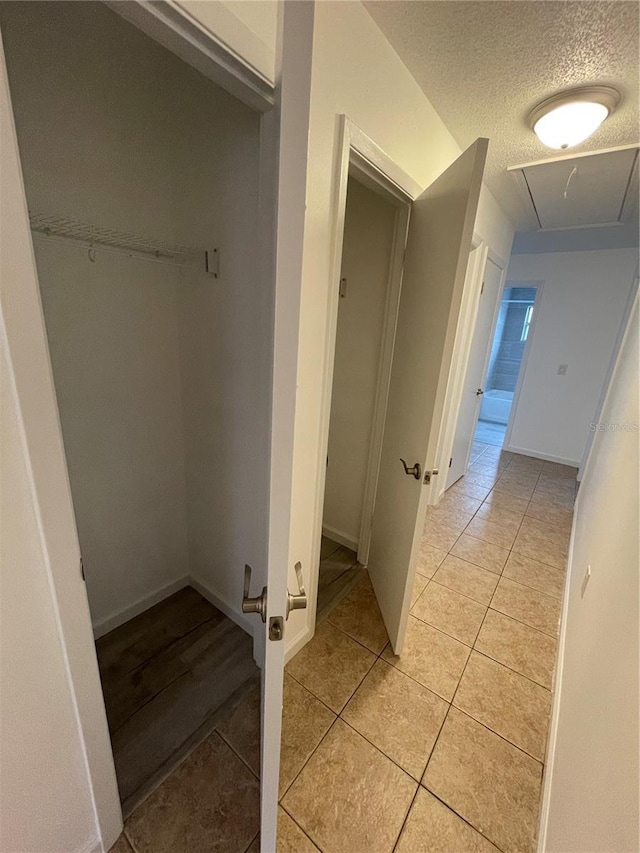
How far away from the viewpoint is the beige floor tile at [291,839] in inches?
40.9

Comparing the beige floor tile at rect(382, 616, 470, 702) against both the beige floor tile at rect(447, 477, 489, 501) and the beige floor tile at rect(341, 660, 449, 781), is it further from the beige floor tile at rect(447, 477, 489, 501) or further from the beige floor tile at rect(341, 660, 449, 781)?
the beige floor tile at rect(447, 477, 489, 501)

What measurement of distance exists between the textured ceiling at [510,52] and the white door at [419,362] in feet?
1.29

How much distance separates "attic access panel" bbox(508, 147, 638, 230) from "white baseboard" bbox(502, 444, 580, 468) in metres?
2.63

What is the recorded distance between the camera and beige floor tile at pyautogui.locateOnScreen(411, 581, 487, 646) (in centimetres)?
186

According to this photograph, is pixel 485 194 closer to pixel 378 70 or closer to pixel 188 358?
pixel 378 70

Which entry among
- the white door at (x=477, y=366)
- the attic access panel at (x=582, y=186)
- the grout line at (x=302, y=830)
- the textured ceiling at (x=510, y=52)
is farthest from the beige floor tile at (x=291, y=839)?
the attic access panel at (x=582, y=186)

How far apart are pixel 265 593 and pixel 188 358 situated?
1.27 m

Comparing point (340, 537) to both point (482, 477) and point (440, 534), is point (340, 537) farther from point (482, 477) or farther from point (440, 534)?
point (482, 477)

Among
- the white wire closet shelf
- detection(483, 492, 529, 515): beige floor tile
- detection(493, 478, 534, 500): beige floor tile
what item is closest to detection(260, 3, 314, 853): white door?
the white wire closet shelf

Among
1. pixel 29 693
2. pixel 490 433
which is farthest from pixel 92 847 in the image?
pixel 490 433

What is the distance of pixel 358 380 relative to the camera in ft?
7.29

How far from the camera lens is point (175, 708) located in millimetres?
1406

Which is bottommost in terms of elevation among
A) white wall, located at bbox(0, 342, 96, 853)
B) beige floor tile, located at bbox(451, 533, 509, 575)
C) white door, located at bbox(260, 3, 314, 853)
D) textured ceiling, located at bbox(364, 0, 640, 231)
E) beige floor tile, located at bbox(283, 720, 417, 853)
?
beige floor tile, located at bbox(283, 720, 417, 853)

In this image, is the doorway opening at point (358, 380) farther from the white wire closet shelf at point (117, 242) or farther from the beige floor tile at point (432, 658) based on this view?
the white wire closet shelf at point (117, 242)
